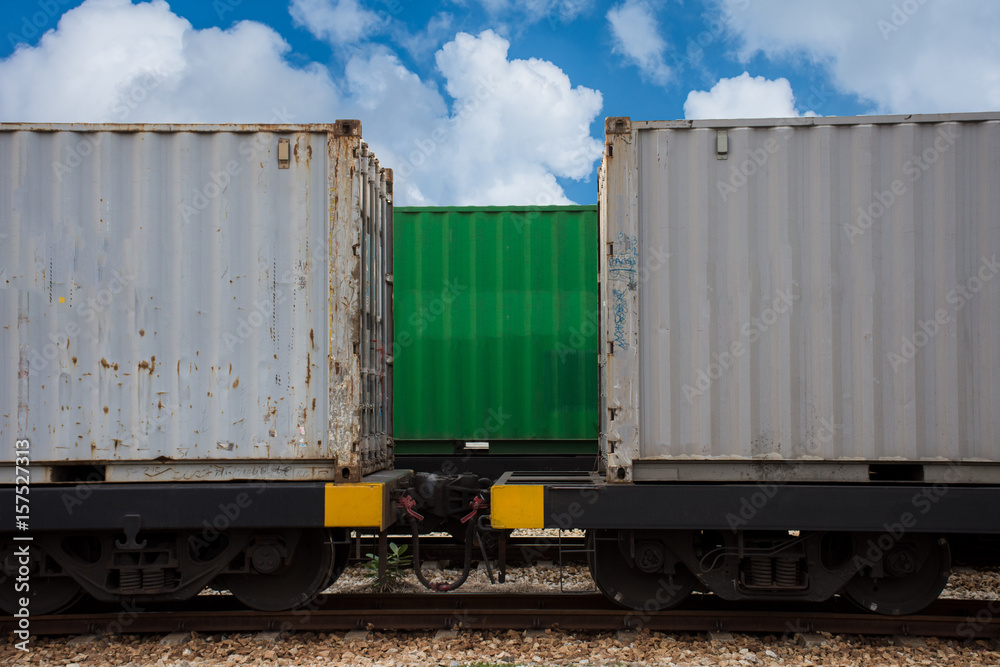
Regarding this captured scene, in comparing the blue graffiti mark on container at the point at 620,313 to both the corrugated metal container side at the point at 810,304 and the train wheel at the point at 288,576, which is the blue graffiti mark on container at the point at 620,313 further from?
the train wheel at the point at 288,576

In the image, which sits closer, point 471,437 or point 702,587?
point 702,587

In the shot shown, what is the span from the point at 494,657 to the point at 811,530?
2108 mm

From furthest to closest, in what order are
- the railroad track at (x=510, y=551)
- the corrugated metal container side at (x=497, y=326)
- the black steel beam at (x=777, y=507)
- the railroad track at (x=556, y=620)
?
the corrugated metal container side at (x=497, y=326)
the railroad track at (x=510, y=551)
the railroad track at (x=556, y=620)
the black steel beam at (x=777, y=507)

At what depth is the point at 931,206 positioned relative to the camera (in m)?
4.14

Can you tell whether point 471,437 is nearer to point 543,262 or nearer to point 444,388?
point 444,388

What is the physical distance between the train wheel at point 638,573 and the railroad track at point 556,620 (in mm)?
188

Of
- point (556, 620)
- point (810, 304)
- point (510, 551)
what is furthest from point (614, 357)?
point (510, 551)

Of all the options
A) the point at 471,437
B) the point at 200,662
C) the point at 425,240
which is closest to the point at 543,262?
the point at 425,240

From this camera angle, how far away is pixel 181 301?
4.23m

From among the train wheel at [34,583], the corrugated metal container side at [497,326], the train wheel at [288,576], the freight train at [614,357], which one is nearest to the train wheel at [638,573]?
the freight train at [614,357]

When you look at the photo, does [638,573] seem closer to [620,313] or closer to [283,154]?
[620,313]

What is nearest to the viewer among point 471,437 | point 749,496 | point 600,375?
point 749,496

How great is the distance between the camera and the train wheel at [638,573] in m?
4.26

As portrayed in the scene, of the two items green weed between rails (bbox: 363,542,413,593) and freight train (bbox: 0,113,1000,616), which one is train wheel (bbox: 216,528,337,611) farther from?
green weed between rails (bbox: 363,542,413,593)
